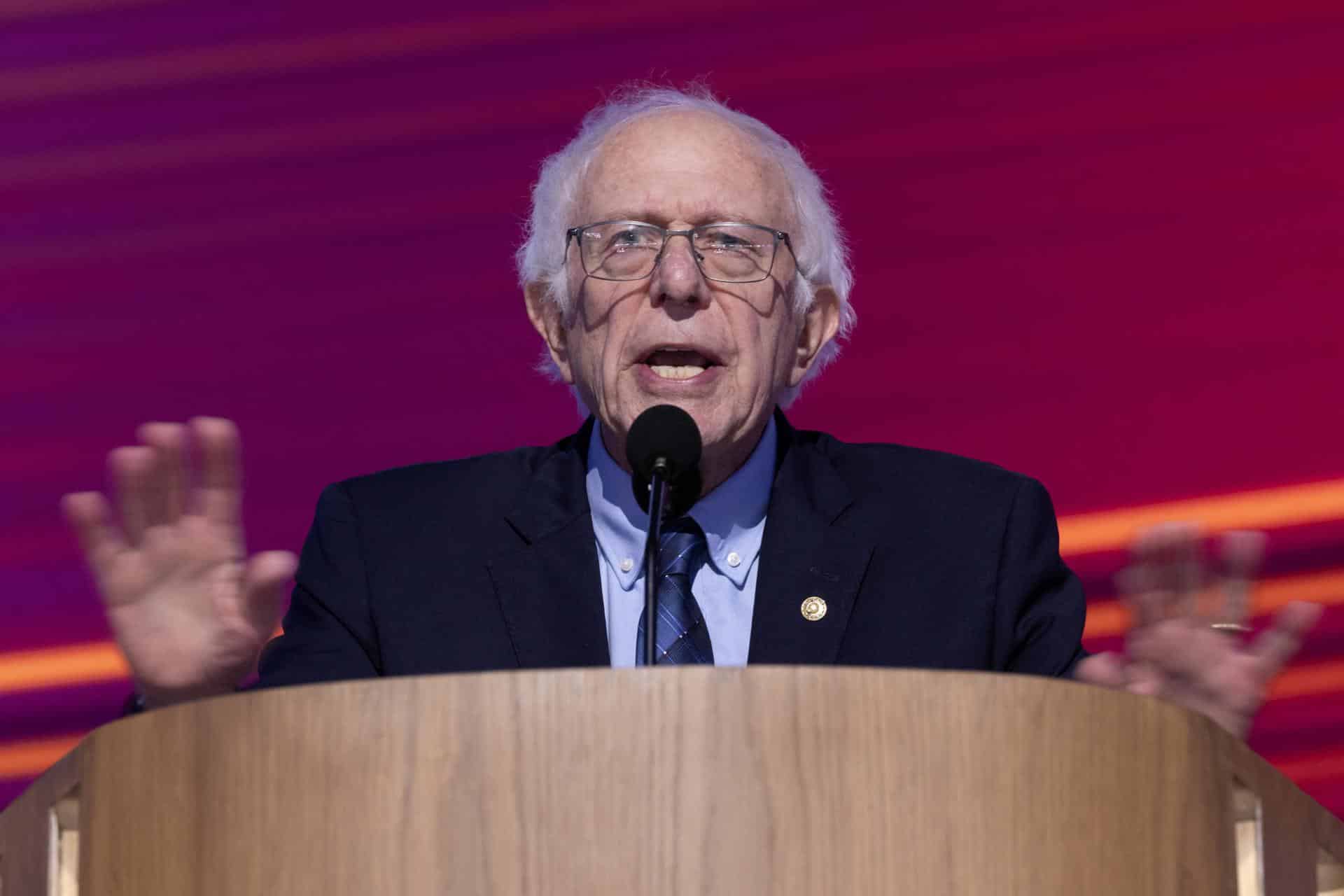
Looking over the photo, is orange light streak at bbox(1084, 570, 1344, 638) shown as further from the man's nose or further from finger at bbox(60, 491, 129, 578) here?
finger at bbox(60, 491, 129, 578)

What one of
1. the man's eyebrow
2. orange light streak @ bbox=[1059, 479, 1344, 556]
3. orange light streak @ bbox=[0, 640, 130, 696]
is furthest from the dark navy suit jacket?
orange light streak @ bbox=[0, 640, 130, 696]

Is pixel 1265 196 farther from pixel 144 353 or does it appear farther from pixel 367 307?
pixel 144 353

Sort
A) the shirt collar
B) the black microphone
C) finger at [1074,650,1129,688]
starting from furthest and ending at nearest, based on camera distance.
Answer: the shirt collar, the black microphone, finger at [1074,650,1129,688]

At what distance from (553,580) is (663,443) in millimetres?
391

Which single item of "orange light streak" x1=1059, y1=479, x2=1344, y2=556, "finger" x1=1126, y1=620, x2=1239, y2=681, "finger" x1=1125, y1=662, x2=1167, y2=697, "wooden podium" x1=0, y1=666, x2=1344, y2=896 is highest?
"orange light streak" x1=1059, y1=479, x2=1344, y2=556

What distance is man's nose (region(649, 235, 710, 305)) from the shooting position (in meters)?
2.28

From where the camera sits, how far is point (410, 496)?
93.5 inches

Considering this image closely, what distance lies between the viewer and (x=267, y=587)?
5.76 feet

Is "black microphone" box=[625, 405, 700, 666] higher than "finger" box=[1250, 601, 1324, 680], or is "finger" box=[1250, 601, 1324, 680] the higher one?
"black microphone" box=[625, 405, 700, 666]

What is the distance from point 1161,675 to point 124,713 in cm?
96

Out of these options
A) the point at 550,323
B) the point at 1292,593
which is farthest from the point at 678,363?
the point at 1292,593

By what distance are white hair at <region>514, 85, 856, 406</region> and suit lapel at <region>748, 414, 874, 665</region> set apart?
223mm

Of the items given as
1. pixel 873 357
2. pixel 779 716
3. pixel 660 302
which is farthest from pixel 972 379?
pixel 779 716

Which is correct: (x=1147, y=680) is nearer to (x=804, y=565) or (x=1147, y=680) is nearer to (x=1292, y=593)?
(x=804, y=565)
